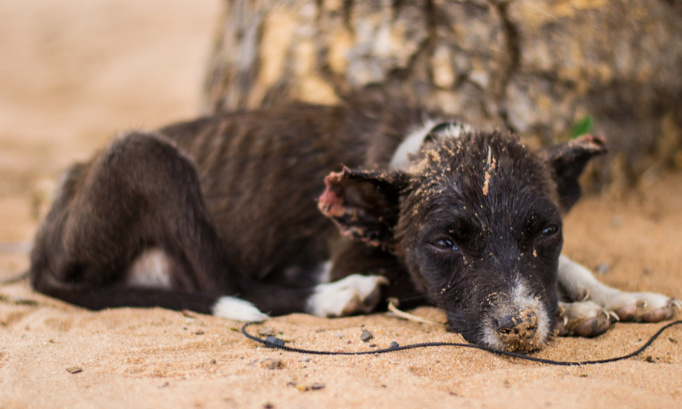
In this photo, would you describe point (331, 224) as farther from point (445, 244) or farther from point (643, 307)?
point (643, 307)

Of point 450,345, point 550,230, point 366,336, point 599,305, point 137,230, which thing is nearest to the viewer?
point 450,345

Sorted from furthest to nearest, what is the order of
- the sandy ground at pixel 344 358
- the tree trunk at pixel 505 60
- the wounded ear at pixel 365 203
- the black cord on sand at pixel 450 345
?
the tree trunk at pixel 505 60 < the wounded ear at pixel 365 203 < the black cord on sand at pixel 450 345 < the sandy ground at pixel 344 358

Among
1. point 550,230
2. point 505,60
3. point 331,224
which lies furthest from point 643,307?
point 505,60

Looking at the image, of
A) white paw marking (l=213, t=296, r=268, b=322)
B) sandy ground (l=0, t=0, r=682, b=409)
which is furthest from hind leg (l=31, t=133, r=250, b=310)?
sandy ground (l=0, t=0, r=682, b=409)

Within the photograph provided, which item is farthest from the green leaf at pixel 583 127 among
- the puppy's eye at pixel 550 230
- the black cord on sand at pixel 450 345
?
the black cord on sand at pixel 450 345

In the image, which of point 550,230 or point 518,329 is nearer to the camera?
point 518,329

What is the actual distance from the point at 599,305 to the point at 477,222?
3.32ft

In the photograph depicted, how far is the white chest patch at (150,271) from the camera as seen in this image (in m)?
4.04

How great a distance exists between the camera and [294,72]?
569 cm

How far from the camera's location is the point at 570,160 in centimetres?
361

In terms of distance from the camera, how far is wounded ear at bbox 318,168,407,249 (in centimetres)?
329

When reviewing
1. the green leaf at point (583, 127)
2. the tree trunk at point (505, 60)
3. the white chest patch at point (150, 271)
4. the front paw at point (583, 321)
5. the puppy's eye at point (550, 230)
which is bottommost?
the white chest patch at point (150, 271)

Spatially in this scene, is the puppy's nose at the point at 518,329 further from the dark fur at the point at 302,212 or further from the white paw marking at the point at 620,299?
the white paw marking at the point at 620,299

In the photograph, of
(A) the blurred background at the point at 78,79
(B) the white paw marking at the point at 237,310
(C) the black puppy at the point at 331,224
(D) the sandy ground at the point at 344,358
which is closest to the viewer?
(D) the sandy ground at the point at 344,358
